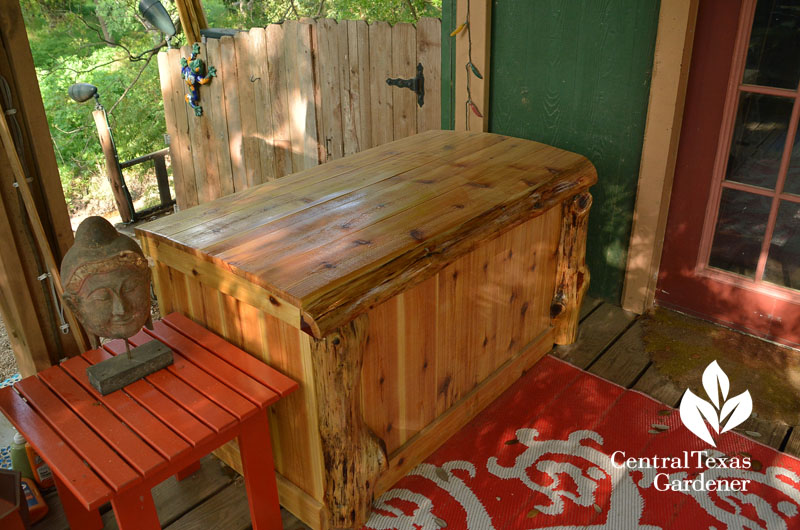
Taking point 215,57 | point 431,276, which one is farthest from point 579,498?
point 215,57

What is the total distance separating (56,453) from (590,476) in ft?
5.27

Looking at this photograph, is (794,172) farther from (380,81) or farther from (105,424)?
(105,424)

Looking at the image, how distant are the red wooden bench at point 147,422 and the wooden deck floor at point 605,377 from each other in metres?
0.19

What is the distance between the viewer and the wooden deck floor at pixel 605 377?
2078 millimetres

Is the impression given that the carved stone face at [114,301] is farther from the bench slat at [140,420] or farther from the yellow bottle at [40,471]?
the yellow bottle at [40,471]

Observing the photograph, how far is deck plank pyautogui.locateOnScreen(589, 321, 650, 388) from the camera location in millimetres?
2730

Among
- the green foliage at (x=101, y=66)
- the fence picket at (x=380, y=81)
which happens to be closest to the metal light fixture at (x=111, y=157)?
the fence picket at (x=380, y=81)

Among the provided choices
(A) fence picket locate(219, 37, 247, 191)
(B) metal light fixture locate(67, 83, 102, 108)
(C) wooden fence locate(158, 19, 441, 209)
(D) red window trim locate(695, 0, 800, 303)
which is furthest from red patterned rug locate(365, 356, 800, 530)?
(B) metal light fixture locate(67, 83, 102, 108)

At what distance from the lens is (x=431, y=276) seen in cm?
201

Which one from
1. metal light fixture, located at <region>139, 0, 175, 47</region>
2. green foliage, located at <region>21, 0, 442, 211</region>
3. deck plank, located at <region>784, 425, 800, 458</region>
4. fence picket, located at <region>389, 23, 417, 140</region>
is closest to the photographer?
deck plank, located at <region>784, 425, 800, 458</region>

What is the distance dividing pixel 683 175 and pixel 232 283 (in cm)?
208

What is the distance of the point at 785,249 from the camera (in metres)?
2.75

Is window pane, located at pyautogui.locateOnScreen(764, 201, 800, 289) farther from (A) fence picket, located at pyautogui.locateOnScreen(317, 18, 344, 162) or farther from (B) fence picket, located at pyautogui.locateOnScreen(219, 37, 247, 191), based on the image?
(B) fence picket, located at pyautogui.locateOnScreen(219, 37, 247, 191)

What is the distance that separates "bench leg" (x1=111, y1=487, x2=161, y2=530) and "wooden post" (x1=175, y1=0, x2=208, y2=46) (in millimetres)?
3996
